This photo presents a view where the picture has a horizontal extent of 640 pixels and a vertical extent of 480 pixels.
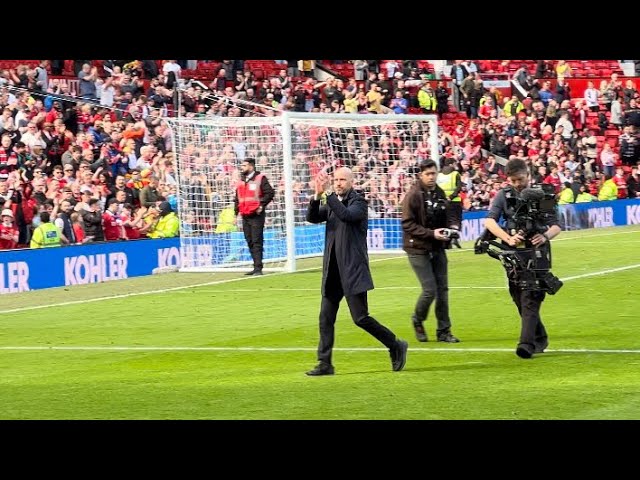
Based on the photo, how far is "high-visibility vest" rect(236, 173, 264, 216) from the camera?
2505 centimetres

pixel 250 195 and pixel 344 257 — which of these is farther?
pixel 250 195

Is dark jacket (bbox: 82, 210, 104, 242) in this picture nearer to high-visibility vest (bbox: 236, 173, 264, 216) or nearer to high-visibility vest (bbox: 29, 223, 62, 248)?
high-visibility vest (bbox: 29, 223, 62, 248)

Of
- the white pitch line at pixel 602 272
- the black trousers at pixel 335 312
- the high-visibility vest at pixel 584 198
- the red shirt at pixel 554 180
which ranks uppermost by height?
the red shirt at pixel 554 180

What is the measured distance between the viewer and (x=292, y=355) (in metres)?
15.4

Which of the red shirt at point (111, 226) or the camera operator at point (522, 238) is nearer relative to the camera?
the camera operator at point (522, 238)

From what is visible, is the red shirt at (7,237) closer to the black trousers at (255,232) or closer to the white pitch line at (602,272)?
the black trousers at (255,232)

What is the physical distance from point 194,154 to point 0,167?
3.89m

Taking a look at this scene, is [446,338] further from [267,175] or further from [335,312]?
[267,175]

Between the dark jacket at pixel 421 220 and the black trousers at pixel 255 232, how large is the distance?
936cm

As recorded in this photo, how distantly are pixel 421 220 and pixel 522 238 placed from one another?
2046 millimetres

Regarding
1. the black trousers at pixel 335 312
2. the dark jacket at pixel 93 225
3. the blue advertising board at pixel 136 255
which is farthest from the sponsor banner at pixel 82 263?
the black trousers at pixel 335 312

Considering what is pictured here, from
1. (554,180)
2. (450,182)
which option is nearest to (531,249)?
(450,182)

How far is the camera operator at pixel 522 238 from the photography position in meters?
14.1

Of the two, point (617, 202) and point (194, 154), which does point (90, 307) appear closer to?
point (194, 154)
